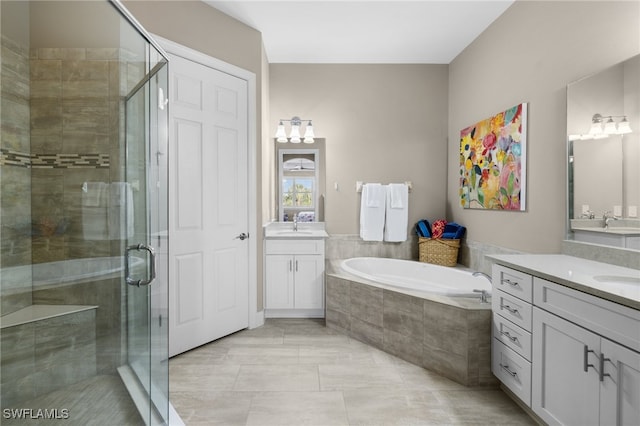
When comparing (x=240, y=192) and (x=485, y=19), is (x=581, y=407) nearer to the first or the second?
(x=240, y=192)

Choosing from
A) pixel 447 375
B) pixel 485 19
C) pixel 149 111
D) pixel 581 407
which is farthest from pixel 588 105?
pixel 149 111

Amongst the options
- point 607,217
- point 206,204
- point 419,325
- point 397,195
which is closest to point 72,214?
point 206,204

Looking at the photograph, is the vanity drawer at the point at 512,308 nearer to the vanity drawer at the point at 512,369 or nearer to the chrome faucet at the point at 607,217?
the vanity drawer at the point at 512,369

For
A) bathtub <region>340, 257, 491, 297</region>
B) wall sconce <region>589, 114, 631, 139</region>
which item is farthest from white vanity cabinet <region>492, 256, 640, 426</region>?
bathtub <region>340, 257, 491, 297</region>

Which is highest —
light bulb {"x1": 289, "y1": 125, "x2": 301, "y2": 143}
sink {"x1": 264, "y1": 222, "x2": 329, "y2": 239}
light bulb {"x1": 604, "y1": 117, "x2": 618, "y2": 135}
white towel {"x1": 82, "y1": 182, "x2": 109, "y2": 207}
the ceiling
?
the ceiling

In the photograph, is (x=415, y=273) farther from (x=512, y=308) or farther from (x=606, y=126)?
(x=606, y=126)

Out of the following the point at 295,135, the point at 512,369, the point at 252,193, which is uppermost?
the point at 295,135

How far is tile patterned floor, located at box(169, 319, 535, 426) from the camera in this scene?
1763mm

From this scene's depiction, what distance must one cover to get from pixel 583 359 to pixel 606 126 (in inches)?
49.0

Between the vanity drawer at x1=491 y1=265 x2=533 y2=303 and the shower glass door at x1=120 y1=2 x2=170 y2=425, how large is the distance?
73.7 inches

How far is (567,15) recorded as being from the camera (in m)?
2.08

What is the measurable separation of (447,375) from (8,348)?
2.27 metres

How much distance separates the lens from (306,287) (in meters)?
3.21

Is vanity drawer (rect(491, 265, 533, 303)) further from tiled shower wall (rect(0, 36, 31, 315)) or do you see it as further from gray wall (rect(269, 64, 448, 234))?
tiled shower wall (rect(0, 36, 31, 315))
